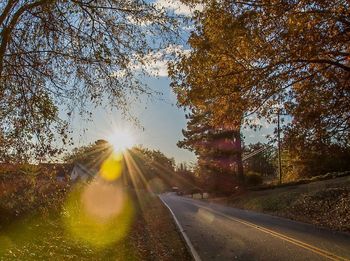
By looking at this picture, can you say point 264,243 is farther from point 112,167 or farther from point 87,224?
point 112,167

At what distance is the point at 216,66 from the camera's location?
14602mm

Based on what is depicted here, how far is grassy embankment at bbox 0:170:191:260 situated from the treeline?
504 cm

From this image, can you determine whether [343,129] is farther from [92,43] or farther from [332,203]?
[92,43]

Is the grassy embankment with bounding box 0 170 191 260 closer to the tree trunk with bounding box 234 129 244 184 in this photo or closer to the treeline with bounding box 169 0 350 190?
the treeline with bounding box 169 0 350 190

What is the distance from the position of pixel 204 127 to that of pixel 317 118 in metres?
37.2

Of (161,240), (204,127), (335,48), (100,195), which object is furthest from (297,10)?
(204,127)

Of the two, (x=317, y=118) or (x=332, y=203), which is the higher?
(x=317, y=118)

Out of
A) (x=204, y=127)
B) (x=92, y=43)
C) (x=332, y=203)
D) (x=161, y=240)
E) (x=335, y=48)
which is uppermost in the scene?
(x=204, y=127)

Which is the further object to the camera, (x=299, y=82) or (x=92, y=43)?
(x=299, y=82)

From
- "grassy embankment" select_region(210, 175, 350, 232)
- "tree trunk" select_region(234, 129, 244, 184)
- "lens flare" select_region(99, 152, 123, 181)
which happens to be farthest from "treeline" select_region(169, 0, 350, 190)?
"lens flare" select_region(99, 152, 123, 181)

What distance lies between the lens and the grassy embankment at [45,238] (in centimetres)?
870

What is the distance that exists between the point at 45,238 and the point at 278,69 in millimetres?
9147

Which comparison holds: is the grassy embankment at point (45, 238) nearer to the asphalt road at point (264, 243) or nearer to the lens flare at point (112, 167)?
the asphalt road at point (264, 243)

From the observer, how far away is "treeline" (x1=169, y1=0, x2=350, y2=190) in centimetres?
1248
